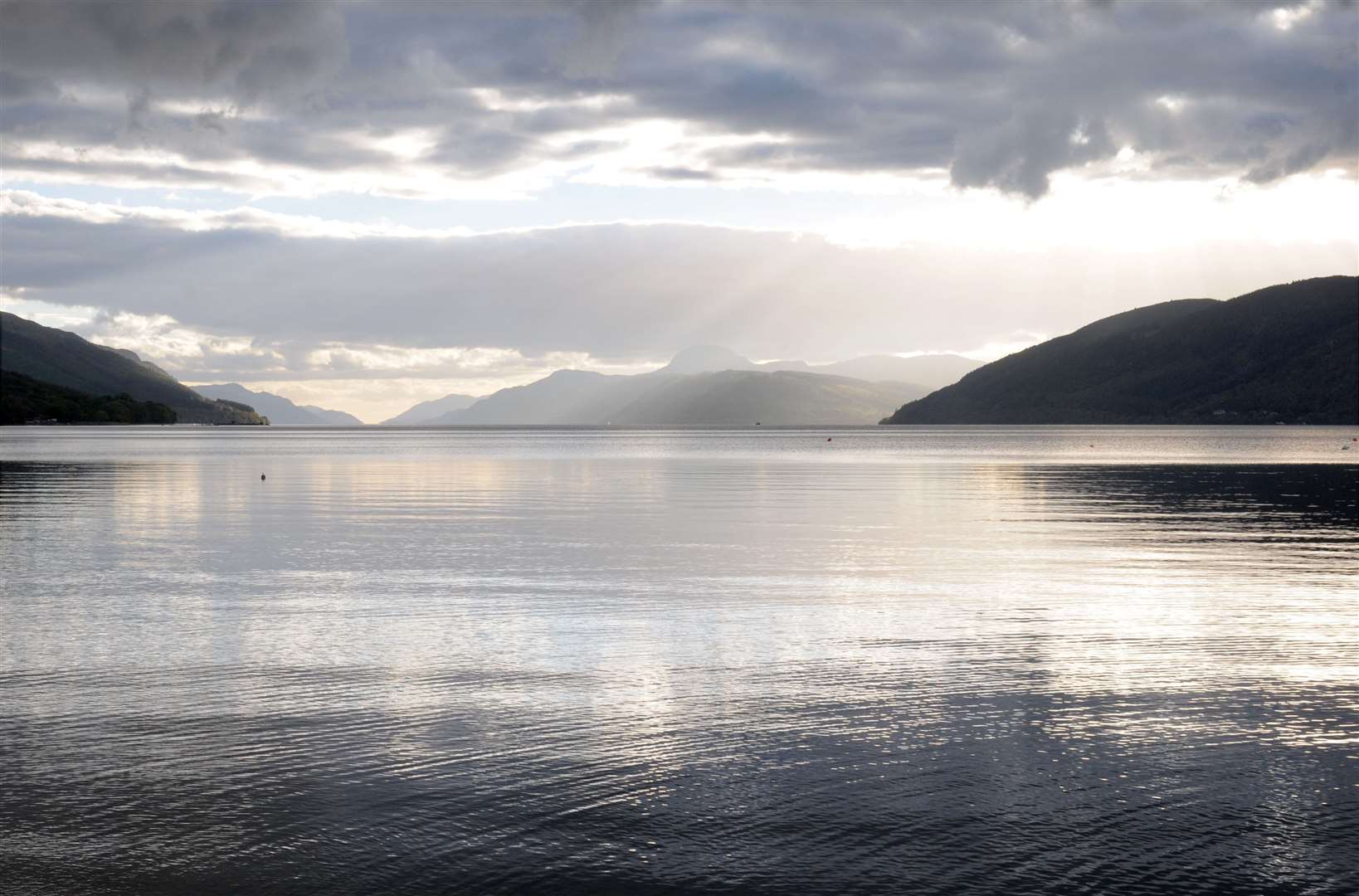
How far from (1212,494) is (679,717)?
6641 centimetres

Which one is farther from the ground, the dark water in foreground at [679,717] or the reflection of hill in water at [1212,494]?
the reflection of hill in water at [1212,494]

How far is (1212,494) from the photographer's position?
7700 cm

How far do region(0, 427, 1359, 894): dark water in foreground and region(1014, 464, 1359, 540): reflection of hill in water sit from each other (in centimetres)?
1022

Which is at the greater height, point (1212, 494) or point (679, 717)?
point (1212, 494)

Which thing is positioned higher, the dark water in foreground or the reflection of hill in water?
the reflection of hill in water

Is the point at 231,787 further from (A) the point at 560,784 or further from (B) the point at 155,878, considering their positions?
(A) the point at 560,784

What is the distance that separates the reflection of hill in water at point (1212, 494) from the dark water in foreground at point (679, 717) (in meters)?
10.2

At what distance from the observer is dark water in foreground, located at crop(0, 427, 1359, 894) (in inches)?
513

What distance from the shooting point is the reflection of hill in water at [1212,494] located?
5694 cm

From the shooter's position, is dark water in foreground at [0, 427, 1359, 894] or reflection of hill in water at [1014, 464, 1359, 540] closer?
dark water in foreground at [0, 427, 1359, 894]

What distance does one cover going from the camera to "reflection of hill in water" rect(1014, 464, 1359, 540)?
5694 centimetres

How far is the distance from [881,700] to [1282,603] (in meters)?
15.7

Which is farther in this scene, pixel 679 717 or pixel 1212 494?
pixel 1212 494

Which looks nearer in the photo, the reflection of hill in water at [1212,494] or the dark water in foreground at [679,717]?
the dark water in foreground at [679,717]
